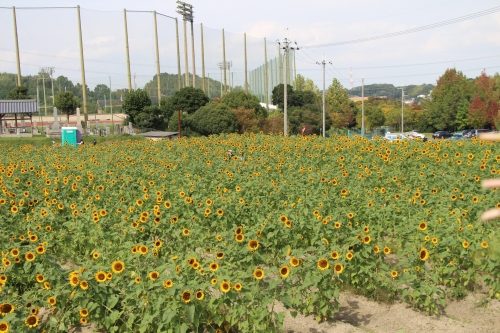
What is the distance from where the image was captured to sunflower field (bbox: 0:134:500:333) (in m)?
3.85

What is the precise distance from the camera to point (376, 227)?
18.8 ft

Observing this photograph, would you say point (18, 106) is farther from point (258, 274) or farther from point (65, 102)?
point (258, 274)

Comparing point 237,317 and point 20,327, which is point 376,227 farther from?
point 20,327

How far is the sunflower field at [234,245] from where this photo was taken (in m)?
3.85

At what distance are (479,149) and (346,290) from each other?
24.4 feet

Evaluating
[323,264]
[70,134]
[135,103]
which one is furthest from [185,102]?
[323,264]

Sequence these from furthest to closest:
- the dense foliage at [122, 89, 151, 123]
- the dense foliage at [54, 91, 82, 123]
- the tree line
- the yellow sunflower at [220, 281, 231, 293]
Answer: the dense foliage at [54, 91, 82, 123]
the dense foliage at [122, 89, 151, 123]
the tree line
the yellow sunflower at [220, 281, 231, 293]

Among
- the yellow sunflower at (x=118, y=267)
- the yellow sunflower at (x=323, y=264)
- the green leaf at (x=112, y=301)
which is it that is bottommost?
the green leaf at (x=112, y=301)

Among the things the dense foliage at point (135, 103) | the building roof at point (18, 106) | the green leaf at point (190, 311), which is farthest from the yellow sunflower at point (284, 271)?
the dense foliage at point (135, 103)

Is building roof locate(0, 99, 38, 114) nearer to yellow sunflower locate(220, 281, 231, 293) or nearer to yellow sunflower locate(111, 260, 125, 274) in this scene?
yellow sunflower locate(111, 260, 125, 274)

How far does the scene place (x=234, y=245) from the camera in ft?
15.9

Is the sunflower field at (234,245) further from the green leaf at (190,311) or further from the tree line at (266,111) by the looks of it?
the tree line at (266,111)

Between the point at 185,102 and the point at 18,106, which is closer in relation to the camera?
the point at 18,106

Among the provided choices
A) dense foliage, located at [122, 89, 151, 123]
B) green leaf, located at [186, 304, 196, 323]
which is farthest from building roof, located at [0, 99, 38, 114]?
green leaf, located at [186, 304, 196, 323]
